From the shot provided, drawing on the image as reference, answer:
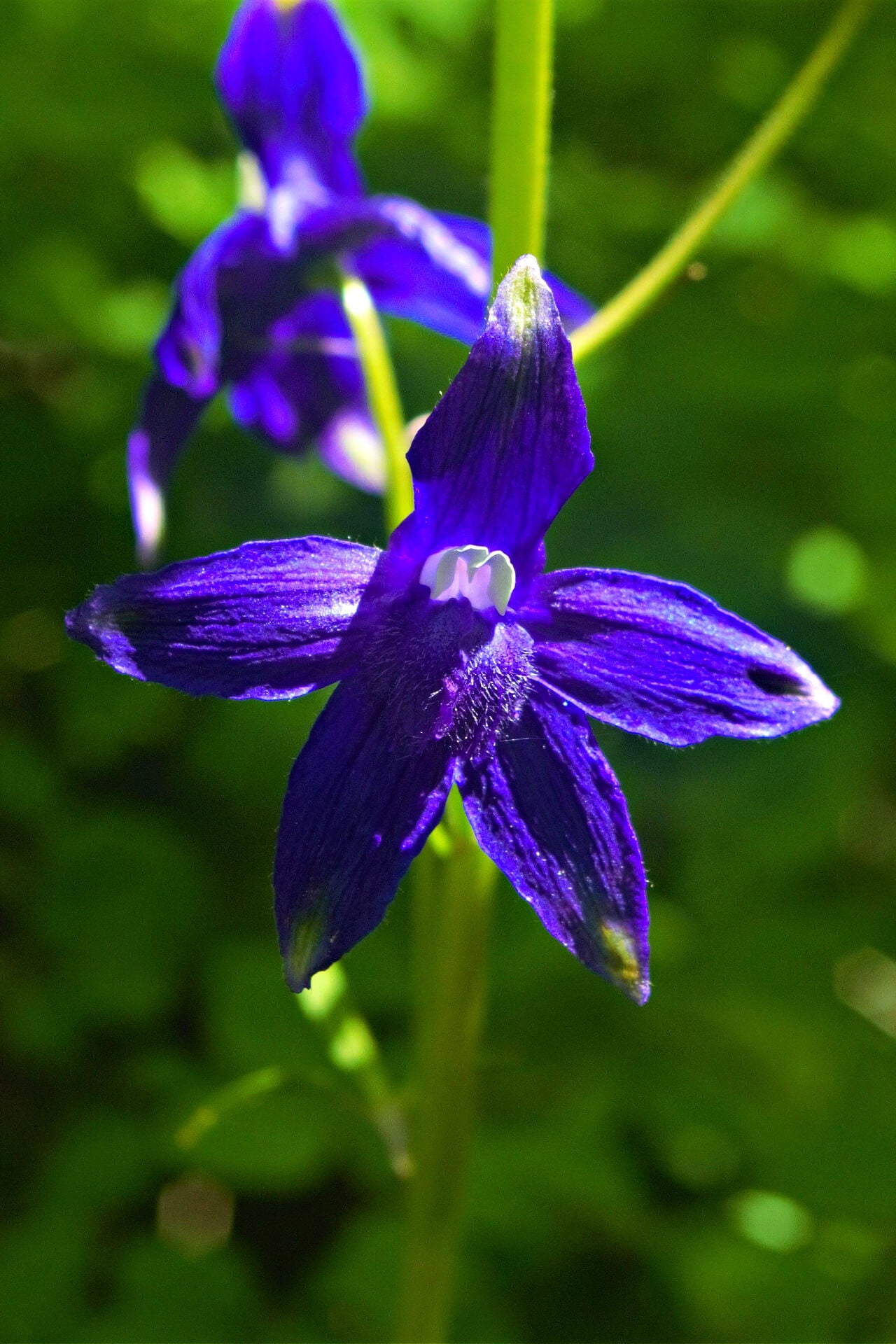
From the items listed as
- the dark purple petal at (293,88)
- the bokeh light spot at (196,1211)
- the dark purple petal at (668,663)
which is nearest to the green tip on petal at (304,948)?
the dark purple petal at (668,663)

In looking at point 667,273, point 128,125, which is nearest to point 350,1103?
point 667,273

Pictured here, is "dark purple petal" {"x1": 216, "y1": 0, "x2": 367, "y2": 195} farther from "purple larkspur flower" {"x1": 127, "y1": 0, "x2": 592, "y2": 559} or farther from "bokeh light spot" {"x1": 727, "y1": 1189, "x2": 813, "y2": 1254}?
"bokeh light spot" {"x1": 727, "y1": 1189, "x2": 813, "y2": 1254}

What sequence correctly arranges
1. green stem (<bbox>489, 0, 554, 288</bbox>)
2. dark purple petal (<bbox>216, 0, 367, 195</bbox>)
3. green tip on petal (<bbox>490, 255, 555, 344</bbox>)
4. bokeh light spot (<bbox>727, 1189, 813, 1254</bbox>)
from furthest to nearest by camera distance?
bokeh light spot (<bbox>727, 1189, 813, 1254</bbox>), dark purple petal (<bbox>216, 0, 367, 195</bbox>), green stem (<bbox>489, 0, 554, 288</bbox>), green tip on petal (<bbox>490, 255, 555, 344</bbox>)

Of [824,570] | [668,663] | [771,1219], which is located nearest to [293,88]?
[668,663]

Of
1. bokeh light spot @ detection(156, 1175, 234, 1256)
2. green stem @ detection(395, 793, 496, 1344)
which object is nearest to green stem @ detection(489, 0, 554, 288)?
green stem @ detection(395, 793, 496, 1344)

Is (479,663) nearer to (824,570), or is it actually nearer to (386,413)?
(386,413)

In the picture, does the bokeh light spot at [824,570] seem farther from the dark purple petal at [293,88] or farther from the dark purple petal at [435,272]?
the dark purple petal at [293,88]
